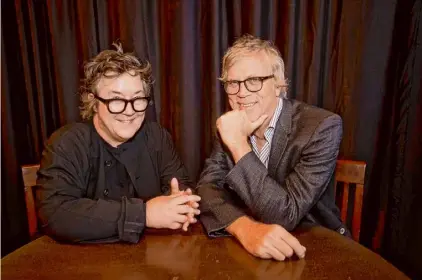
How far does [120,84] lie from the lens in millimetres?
1539

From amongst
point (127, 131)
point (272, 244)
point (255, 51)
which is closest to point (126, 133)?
point (127, 131)

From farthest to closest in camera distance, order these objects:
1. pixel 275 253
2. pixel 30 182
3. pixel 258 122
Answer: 1. pixel 30 182
2. pixel 258 122
3. pixel 275 253

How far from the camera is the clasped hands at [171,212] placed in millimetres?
1346

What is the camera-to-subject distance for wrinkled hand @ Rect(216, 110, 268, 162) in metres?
1.40

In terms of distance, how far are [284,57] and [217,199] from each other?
99 cm

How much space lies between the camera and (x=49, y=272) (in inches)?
43.4

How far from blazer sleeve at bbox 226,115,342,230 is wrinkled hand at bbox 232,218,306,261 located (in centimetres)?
10

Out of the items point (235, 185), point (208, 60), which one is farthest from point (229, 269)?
point (208, 60)

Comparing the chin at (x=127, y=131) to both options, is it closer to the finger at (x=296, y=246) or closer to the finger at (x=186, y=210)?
the finger at (x=186, y=210)

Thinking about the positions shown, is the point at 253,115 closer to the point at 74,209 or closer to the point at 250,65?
the point at 250,65

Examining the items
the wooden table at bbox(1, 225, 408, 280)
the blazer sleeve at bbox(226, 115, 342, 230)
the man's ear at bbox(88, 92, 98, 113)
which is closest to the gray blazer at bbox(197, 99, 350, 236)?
the blazer sleeve at bbox(226, 115, 342, 230)

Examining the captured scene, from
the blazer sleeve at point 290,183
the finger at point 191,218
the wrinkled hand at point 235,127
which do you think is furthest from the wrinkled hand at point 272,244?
the wrinkled hand at point 235,127

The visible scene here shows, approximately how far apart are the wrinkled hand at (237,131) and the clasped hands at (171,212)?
0.23 meters

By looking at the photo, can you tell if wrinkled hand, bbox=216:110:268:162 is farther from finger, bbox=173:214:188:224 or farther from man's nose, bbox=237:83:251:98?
finger, bbox=173:214:188:224
